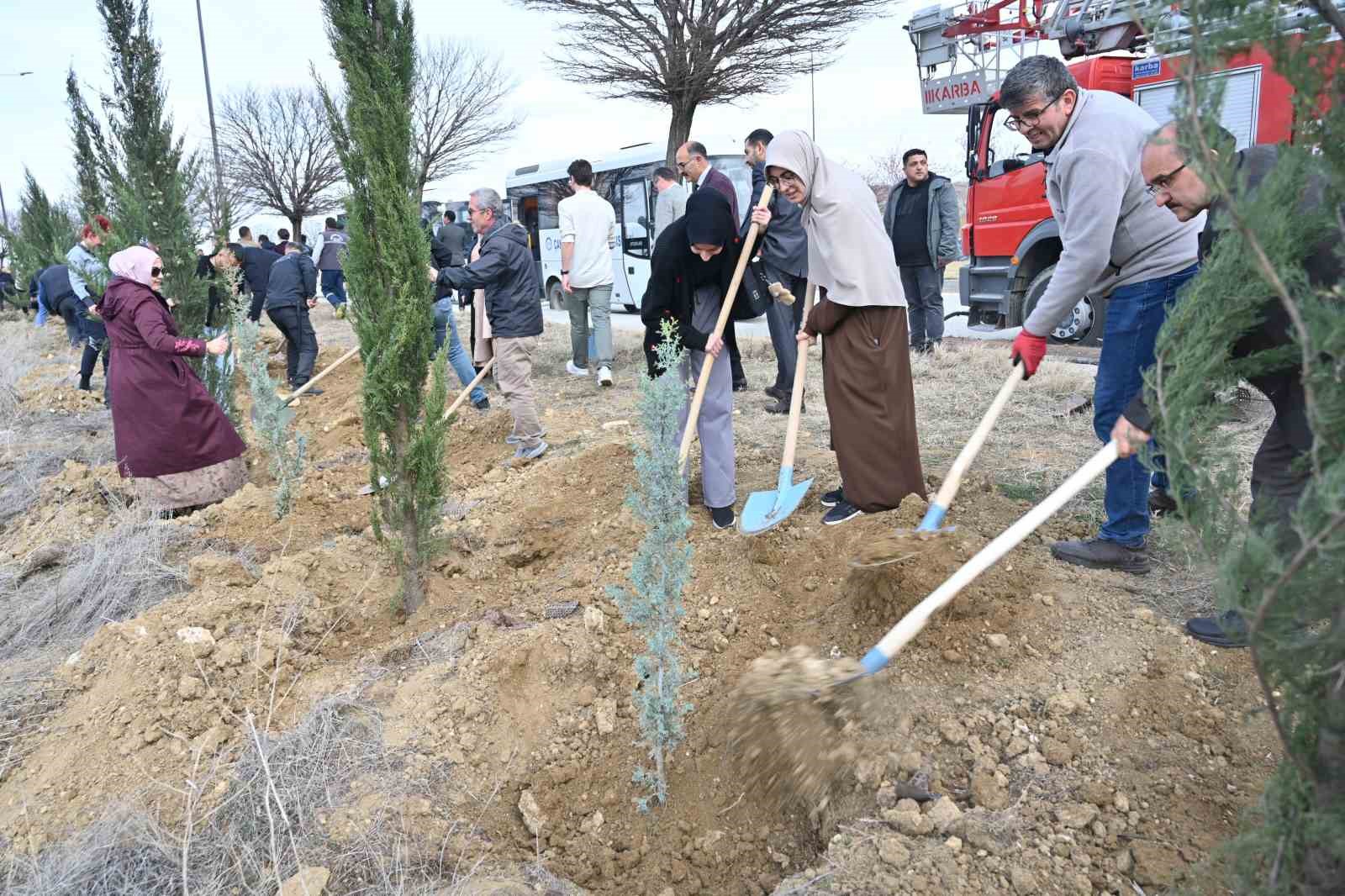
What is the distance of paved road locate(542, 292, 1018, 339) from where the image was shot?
35.1 ft

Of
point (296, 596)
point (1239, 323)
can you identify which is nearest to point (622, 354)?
point (296, 596)

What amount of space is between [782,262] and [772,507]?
2688 mm

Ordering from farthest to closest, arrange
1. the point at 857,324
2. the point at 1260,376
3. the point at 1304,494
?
the point at 857,324 < the point at 1260,376 < the point at 1304,494

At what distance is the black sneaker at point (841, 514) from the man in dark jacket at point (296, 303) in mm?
6648

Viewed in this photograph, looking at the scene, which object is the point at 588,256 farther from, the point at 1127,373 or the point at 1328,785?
the point at 1328,785

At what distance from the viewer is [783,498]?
404 centimetres

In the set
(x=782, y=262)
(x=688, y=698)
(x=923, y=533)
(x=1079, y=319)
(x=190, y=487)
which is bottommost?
(x=688, y=698)

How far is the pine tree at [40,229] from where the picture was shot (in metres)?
15.5

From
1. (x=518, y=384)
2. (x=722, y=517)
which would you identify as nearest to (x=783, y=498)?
(x=722, y=517)

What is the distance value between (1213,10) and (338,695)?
9.86 ft

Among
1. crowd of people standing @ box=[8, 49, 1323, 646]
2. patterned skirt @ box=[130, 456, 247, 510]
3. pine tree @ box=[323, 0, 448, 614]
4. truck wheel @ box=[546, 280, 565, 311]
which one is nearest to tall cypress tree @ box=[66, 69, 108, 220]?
crowd of people standing @ box=[8, 49, 1323, 646]

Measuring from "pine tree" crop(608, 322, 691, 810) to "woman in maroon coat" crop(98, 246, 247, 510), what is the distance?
11.9ft

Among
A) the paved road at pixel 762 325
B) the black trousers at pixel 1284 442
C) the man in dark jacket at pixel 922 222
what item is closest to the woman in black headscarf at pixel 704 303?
the black trousers at pixel 1284 442

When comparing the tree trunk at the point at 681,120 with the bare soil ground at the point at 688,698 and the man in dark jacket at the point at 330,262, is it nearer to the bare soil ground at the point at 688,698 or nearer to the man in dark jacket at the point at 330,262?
the man in dark jacket at the point at 330,262
